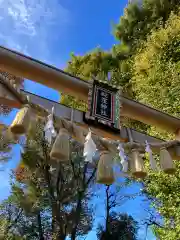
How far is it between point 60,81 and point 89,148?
1.02 m

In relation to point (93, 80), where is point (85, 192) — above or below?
above

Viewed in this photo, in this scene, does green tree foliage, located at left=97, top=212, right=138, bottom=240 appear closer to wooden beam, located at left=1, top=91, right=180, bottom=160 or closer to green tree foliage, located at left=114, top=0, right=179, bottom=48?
green tree foliage, located at left=114, top=0, right=179, bottom=48

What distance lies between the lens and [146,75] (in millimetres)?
9930

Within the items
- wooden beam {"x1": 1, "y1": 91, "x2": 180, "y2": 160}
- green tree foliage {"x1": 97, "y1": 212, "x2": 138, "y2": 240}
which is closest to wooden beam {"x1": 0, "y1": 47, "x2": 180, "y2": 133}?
wooden beam {"x1": 1, "y1": 91, "x2": 180, "y2": 160}

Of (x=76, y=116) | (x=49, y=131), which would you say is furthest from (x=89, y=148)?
(x=76, y=116)

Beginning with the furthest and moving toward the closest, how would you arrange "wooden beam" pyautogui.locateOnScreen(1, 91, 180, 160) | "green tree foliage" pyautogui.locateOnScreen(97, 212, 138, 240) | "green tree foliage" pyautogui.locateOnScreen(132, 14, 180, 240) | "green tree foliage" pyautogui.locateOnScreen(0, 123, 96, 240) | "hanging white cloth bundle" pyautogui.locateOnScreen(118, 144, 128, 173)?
"green tree foliage" pyautogui.locateOnScreen(97, 212, 138, 240) → "green tree foliage" pyautogui.locateOnScreen(0, 123, 96, 240) → "green tree foliage" pyautogui.locateOnScreen(132, 14, 180, 240) → "wooden beam" pyautogui.locateOnScreen(1, 91, 180, 160) → "hanging white cloth bundle" pyautogui.locateOnScreen(118, 144, 128, 173)

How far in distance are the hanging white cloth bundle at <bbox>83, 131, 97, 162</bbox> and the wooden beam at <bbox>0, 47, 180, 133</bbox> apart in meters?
0.83

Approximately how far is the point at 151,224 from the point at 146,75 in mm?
4433

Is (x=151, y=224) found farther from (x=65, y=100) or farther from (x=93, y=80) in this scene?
(x=93, y=80)

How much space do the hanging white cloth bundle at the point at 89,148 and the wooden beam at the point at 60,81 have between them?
0.83 m

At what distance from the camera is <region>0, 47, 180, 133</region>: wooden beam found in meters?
3.21

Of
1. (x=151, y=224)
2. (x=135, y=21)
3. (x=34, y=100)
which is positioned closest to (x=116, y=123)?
(x=34, y=100)

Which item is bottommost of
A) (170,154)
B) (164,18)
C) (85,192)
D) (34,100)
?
(170,154)

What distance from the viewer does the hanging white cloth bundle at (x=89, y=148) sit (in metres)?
2.64
